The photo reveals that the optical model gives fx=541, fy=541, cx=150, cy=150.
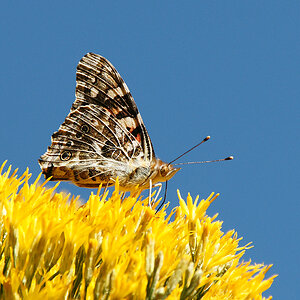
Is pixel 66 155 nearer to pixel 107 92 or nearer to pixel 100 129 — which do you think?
pixel 100 129

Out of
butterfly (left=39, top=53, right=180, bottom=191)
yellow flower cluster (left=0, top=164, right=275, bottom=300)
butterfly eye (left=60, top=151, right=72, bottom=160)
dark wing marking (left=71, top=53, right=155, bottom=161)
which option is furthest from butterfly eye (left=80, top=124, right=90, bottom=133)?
yellow flower cluster (left=0, top=164, right=275, bottom=300)

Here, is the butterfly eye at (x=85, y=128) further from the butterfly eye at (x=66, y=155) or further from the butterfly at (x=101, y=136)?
the butterfly eye at (x=66, y=155)

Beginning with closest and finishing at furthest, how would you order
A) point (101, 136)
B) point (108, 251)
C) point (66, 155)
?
1. point (108, 251)
2. point (66, 155)
3. point (101, 136)

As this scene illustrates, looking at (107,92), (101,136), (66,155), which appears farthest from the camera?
(107,92)

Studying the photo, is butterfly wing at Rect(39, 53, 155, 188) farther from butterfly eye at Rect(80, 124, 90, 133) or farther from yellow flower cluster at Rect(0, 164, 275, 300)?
yellow flower cluster at Rect(0, 164, 275, 300)

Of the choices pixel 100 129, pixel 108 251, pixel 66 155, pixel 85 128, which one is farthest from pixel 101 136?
pixel 108 251

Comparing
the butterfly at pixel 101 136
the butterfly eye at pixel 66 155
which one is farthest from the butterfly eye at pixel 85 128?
the butterfly eye at pixel 66 155
